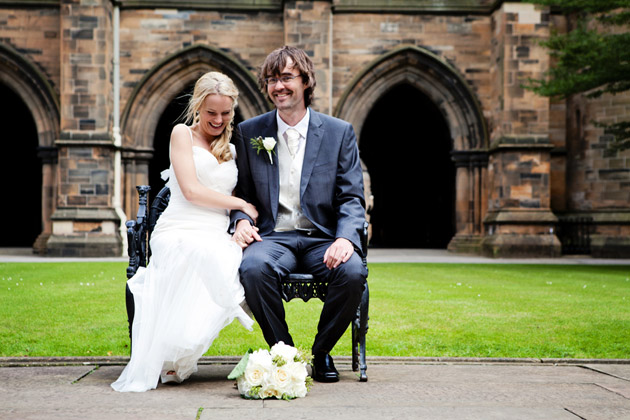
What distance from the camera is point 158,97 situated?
53.3ft

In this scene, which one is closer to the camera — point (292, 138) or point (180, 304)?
point (180, 304)

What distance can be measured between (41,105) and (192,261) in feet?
45.8

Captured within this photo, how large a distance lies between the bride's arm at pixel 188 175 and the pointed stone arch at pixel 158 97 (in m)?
12.4

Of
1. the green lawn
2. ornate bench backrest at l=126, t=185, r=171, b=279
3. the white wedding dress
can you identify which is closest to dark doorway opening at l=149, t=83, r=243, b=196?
the green lawn

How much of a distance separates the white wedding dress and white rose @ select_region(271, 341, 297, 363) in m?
0.27

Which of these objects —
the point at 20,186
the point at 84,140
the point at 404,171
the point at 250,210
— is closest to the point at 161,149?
the point at 20,186

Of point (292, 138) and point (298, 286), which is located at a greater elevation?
point (292, 138)

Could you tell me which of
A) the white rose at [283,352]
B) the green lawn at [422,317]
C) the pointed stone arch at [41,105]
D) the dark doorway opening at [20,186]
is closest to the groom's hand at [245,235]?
the white rose at [283,352]

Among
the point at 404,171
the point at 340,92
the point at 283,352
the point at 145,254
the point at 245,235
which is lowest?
the point at 283,352

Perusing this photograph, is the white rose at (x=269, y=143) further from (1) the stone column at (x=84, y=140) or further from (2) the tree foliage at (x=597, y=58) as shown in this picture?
(1) the stone column at (x=84, y=140)

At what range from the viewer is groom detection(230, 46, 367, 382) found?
3420mm

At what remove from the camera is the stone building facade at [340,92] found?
14.9 m

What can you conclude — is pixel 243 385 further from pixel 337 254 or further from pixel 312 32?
pixel 312 32

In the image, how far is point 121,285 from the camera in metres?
8.30
